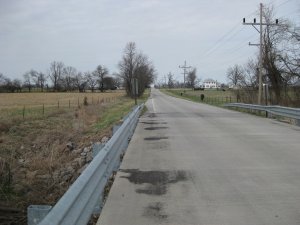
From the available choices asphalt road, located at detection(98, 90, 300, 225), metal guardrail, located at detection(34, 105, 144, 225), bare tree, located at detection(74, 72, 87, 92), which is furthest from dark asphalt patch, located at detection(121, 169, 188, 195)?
bare tree, located at detection(74, 72, 87, 92)

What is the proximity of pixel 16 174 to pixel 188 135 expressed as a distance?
5.71 metres

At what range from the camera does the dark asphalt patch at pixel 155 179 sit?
7.57 metres

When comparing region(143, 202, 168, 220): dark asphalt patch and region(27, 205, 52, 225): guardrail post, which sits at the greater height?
region(27, 205, 52, 225): guardrail post

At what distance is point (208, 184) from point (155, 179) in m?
1.04

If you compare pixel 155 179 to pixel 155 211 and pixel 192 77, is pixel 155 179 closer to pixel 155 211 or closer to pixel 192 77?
pixel 155 211

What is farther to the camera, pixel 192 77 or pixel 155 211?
pixel 192 77

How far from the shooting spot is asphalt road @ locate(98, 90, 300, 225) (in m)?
6.09

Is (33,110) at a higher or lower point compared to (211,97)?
higher

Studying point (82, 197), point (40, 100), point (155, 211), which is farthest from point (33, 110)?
point (82, 197)

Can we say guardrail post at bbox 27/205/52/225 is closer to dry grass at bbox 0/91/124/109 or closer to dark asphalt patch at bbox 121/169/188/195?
dark asphalt patch at bbox 121/169/188/195

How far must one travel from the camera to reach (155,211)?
20.9 ft

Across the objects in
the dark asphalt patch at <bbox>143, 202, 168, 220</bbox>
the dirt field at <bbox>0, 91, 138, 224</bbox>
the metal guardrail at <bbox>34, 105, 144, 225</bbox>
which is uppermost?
the metal guardrail at <bbox>34, 105, 144, 225</bbox>

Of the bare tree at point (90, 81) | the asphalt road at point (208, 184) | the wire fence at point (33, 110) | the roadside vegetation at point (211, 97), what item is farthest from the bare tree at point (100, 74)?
the asphalt road at point (208, 184)

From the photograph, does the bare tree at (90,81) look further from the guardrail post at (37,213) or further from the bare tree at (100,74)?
the guardrail post at (37,213)
